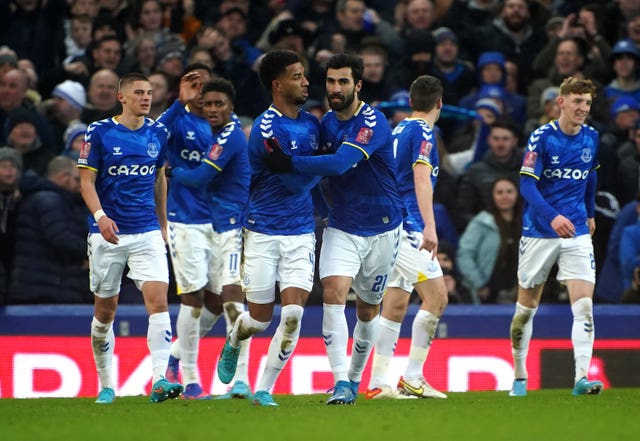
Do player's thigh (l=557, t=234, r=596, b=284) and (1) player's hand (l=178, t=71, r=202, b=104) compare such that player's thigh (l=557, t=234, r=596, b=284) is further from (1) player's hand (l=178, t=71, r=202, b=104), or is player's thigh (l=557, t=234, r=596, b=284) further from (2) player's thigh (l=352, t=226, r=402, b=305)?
(1) player's hand (l=178, t=71, r=202, b=104)

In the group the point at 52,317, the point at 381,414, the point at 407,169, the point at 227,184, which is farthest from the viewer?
the point at 52,317

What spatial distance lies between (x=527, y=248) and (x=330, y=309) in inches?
93.6

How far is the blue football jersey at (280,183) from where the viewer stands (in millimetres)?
10500

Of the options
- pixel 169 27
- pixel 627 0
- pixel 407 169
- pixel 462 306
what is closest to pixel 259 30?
pixel 169 27

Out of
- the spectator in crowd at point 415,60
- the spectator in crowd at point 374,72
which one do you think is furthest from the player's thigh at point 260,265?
the spectator in crowd at point 415,60

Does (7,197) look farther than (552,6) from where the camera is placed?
No

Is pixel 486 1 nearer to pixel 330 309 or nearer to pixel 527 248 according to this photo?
pixel 527 248

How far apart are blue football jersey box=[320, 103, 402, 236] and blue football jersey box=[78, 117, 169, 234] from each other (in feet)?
4.89

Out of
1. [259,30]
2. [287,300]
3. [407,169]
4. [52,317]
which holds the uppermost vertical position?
[259,30]

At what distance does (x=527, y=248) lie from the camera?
12234mm

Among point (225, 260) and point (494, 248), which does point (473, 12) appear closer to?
point (494, 248)

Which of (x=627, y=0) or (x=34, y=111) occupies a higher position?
(x=627, y=0)

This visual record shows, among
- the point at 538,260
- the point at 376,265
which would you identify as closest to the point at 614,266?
the point at 538,260

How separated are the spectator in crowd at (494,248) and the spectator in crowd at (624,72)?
2.75 metres
